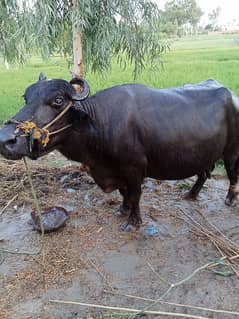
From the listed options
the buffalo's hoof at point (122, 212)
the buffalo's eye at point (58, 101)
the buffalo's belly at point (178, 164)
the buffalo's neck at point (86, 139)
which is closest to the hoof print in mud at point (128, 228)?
the buffalo's hoof at point (122, 212)

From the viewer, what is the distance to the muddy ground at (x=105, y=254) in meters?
2.55

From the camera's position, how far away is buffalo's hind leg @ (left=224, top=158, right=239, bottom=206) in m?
3.80

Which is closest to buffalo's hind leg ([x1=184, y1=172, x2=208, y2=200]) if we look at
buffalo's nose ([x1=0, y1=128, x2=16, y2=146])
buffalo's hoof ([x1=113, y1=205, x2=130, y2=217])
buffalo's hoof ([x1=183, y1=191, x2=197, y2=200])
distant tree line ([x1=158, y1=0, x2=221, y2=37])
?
buffalo's hoof ([x1=183, y1=191, x2=197, y2=200])

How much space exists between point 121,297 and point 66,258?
2.16 ft

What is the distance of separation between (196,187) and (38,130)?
6.38 feet

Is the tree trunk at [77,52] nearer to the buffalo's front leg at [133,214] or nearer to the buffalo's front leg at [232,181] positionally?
the buffalo's front leg at [133,214]

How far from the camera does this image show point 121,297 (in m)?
2.58

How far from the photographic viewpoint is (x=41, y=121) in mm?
2709

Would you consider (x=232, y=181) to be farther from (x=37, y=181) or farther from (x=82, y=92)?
(x=37, y=181)

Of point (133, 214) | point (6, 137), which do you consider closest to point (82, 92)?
point (6, 137)

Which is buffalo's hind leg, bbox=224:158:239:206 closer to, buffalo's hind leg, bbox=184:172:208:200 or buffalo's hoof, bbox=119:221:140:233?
buffalo's hind leg, bbox=184:172:208:200

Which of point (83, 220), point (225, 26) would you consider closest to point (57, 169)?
point (83, 220)

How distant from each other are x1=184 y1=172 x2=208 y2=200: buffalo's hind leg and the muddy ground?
81mm

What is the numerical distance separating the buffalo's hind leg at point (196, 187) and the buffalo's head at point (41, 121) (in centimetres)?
166
